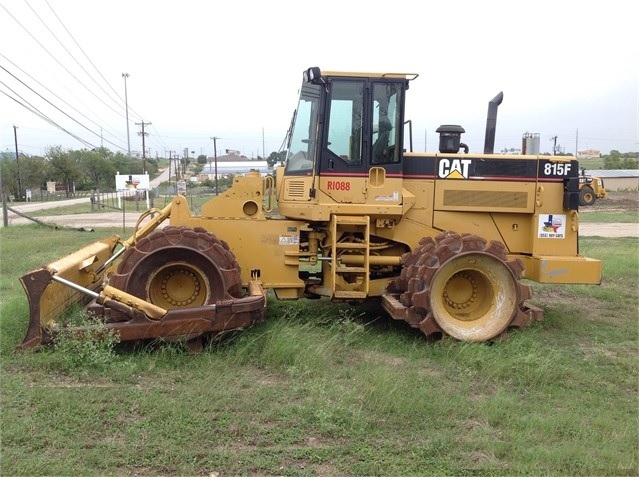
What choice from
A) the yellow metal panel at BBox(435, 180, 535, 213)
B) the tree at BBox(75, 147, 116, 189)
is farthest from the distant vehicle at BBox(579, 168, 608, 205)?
the tree at BBox(75, 147, 116, 189)

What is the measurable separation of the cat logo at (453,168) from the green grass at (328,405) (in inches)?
76.0

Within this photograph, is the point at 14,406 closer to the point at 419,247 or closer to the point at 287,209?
the point at 287,209

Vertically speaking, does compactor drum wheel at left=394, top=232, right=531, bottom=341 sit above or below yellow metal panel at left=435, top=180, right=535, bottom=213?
below

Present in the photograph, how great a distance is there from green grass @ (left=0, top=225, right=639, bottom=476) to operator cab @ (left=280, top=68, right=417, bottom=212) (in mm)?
1606

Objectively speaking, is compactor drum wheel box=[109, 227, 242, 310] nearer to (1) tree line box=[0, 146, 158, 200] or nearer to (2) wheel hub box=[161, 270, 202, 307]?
(2) wheel hub box=[161, 270, 202, 307]

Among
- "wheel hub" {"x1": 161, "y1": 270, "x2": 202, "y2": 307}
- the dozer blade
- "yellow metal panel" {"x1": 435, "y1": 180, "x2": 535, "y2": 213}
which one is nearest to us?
the dozer blade

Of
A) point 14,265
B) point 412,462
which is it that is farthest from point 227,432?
point 14,265

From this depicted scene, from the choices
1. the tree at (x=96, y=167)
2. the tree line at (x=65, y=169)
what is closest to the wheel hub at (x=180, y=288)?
the tree line at (x=65, y=169)

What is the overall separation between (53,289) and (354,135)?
3.57m

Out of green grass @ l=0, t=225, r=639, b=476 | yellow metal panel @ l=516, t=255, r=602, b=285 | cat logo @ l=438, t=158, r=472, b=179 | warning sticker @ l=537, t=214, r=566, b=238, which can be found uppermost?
cat logo @ l=438, t=158, r=472, b=179

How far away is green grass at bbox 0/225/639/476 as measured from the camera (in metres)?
3.61

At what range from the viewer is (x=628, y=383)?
516cm

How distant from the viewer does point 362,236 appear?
6641mm

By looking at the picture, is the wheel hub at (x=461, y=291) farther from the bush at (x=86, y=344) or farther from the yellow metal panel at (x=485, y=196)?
the bush at (x=86, y=344)
